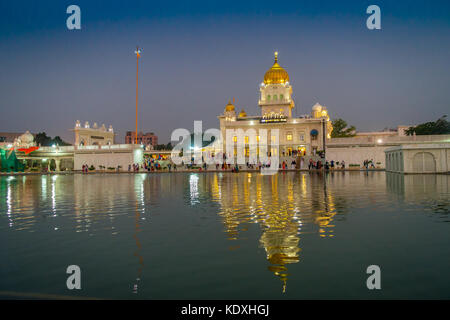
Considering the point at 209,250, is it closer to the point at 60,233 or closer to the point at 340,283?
the point at 340,283

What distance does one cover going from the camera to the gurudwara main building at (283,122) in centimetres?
6506

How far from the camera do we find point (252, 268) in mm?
5273

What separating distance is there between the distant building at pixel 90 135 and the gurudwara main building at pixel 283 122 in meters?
28.2

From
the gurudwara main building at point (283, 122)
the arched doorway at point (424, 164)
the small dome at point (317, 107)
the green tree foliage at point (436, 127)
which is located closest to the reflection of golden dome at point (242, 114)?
the gurudwara main building at point (283, 122)

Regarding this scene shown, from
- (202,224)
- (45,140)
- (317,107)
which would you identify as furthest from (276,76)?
(45,140)

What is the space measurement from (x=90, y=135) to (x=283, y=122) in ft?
134

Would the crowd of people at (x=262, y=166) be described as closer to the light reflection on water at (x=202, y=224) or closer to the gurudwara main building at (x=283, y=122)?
the gurudwara main building at (x=283, y=122)

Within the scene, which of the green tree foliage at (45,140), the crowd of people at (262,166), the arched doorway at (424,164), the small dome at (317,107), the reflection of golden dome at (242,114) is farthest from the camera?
the green tree foliage at (45,140)

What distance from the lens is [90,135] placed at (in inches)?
2985

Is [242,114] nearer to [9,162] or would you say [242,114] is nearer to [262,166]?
[262,166]

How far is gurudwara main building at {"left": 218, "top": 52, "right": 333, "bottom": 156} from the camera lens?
6506 cm

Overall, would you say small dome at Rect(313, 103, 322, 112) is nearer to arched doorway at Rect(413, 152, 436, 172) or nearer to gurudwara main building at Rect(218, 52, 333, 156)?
gurudwara main building at Rect(218, 52, 333, 156)

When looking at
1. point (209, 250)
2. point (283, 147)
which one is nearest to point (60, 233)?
point (209, 250)
